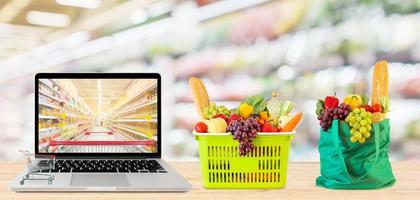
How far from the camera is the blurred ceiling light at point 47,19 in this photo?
278 centimetres

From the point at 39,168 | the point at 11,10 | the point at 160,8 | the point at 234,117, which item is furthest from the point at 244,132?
the point at 11,10

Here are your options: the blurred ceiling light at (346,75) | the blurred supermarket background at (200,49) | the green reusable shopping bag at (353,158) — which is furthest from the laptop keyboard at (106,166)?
the blurred ceiling light at (346,75)

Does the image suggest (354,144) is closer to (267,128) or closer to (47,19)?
(267,128)

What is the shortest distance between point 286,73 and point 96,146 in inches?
31.6

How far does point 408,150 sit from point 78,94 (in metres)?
1.25

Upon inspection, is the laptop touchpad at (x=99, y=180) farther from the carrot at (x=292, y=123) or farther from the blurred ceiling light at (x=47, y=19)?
Result: the blurred ceiling light at (x=47, y=19)

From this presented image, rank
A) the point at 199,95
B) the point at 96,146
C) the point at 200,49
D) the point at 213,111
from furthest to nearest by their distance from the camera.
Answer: the point at 200,49
the point at 96,146
the point at 199,95
the point at 213,111

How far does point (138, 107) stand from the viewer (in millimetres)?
2367

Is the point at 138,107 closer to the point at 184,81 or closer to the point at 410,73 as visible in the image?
the point at 184,81

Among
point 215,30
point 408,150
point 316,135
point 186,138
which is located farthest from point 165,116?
point 408,150

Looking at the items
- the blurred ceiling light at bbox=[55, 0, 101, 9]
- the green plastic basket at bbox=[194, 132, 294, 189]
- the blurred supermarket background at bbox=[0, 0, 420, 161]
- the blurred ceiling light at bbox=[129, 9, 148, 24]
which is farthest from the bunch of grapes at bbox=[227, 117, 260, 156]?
the blurred ceiling light at bbox=[55, 0, 101, 9]

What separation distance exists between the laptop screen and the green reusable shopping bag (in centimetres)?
60

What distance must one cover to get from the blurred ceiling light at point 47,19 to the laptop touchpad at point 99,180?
2.99 ft

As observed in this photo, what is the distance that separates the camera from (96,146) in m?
2.34
